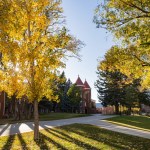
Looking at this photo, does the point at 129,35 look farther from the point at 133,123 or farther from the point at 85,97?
the point at 85,97

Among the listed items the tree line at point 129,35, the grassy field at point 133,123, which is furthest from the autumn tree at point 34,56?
the grassy field at point 133,123

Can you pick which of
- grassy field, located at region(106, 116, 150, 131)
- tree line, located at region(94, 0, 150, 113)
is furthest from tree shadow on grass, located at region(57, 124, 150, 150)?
grassy field, located at region(106, 116, 150, 131)

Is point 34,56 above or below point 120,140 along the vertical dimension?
above

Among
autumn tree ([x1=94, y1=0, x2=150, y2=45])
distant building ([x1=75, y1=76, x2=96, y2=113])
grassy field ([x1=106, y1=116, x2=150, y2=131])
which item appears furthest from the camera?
distant building ([x1=75, y1=76, x2=96, y2=113])

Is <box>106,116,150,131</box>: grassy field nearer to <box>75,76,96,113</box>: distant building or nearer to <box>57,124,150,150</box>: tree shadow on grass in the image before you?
<box>57,124,150,150</box>: tree shadow on grass

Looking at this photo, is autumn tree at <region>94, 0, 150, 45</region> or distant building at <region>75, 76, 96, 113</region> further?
distant building at <region>75, 76, 96, 113</region>

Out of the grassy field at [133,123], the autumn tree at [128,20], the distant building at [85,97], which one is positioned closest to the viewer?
the autumn tree at [128,20]

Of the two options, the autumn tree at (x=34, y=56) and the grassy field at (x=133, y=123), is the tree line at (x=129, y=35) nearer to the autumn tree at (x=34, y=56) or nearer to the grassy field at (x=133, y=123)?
the autumn tree at (x=34, y=56)

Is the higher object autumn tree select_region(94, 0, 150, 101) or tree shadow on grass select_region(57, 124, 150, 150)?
autumn tree select_region(94, 0, 150, 101)

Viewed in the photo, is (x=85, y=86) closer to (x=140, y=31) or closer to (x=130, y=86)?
(x=130, y=86)

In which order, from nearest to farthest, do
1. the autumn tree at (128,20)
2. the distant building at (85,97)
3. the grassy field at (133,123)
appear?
the autumn tree at (128,20) < the grassy field at (133,123) < the distant building at (85,97)

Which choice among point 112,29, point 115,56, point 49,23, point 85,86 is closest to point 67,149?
point 115,56

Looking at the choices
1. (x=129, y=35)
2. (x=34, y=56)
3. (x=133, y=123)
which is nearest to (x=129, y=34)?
(x=129, y=35)

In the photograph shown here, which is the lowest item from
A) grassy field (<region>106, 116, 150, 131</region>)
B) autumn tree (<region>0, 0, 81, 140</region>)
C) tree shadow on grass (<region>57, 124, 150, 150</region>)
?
tree shadow on grass (<region>57, 124, 150, 150</region>)
